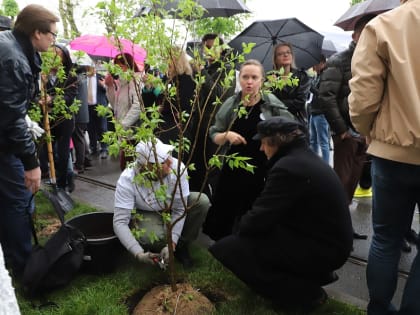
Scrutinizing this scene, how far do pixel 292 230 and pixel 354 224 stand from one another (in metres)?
2.00

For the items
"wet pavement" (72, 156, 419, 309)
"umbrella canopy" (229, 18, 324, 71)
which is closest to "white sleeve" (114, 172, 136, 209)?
"wet pavement" (72, 156, 419, 309)

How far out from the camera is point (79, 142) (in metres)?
5.91

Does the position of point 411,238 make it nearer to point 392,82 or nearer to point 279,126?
point 279,126

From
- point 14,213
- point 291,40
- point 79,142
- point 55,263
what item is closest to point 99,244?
point 55,263

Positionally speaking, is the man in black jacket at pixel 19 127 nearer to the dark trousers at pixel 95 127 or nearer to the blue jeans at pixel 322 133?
the blue jeans at pixel 322 133

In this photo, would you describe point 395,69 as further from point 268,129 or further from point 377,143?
point 268,129

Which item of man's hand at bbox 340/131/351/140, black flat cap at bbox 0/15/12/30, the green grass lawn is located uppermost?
black flat cap at bbox 0/15/12/30

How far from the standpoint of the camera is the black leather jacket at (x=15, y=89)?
2.29 metres

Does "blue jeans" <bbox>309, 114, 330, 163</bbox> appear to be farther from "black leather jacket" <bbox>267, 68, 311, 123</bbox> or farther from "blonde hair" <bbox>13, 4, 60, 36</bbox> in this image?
"blonde hair" <bbox>13, 4, 60, 36</bbox>

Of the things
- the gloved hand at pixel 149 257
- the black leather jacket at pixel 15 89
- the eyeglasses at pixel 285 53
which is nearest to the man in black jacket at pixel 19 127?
the black leather jacket at pixel 15 89

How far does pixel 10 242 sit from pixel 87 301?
2.32ft

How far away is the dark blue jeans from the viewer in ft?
8.52

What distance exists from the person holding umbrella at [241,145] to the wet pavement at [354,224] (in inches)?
15.5

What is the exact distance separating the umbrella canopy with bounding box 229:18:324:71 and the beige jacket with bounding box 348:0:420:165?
3.21 meters
